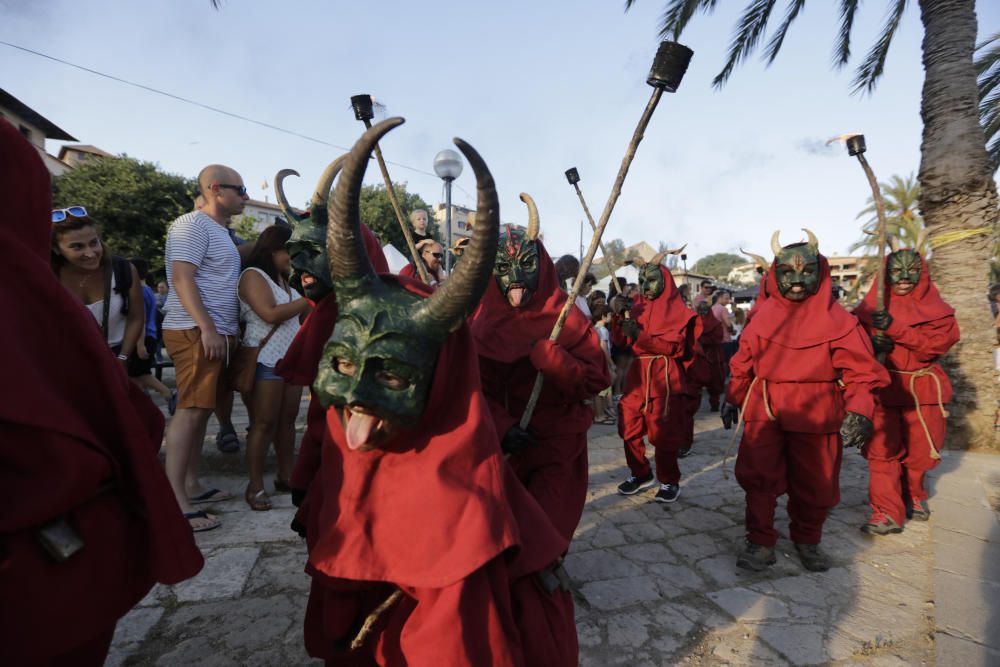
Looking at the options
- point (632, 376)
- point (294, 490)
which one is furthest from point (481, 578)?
point (632, 376)

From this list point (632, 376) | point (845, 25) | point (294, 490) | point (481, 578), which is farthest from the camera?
point (845, 25)

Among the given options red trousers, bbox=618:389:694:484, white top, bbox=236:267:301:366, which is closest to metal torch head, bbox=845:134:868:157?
red trousers, bbox=618:389:694:484

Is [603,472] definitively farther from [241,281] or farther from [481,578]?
[481,578]

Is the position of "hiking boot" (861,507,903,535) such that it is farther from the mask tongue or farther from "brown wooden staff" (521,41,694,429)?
the mask tongue

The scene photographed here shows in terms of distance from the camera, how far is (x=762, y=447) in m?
3.79

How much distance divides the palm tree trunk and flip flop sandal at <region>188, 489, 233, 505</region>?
28.5 ft

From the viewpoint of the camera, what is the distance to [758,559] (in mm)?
3686

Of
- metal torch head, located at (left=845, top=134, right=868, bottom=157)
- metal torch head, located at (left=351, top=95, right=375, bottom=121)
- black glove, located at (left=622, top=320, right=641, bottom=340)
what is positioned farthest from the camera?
black glove, located at (left=622, top=320, right=641, bottom=340)

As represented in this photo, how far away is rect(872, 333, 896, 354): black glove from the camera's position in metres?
4.55

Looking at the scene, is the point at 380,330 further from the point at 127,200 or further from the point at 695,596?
the point at 127,200

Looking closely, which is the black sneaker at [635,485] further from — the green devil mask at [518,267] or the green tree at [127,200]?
the green tree at [127,200]

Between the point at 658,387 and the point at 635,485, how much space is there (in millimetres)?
1028

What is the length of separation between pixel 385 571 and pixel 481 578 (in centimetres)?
29

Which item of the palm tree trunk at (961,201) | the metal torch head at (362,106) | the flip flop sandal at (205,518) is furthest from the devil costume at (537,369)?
the palm tree trunk at (961,201)
